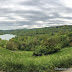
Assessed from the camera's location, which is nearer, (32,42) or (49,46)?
(49,46)

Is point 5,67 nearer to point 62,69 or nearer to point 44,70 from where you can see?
→ point 44,70

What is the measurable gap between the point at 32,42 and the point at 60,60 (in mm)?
52166

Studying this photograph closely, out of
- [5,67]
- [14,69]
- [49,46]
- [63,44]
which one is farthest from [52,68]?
[63,44]

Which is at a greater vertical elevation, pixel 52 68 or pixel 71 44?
pixel 52 68

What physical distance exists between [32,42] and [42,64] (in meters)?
52.8

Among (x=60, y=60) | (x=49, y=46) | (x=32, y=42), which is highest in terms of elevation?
(x=60, y=60)

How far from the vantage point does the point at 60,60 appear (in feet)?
23.6

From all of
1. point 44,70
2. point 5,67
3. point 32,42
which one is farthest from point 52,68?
point 32,42

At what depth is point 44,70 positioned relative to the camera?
249 inches

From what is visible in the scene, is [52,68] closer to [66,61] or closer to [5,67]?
[66,61]

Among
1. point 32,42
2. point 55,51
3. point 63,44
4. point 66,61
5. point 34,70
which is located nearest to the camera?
point 34,70

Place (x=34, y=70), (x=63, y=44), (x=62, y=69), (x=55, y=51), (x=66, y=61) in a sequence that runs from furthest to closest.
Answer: (x=63, y=44) < (x=55, y=51) < (x=66, y=61) < (x=62, y=69) < (x=34, y=70)

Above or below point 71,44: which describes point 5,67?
above

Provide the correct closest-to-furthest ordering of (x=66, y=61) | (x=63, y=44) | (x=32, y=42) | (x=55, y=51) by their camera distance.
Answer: (x=66, y=61) → (x=55, y=51) → (x=63, y=44) → (x=32, y=42)
